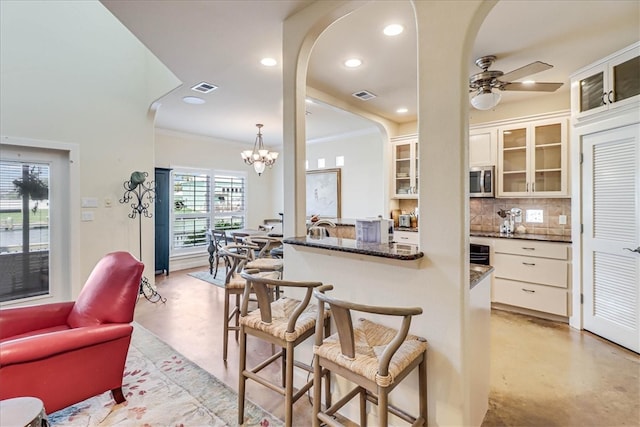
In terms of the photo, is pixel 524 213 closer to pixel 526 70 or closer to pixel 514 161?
pixel 514 161

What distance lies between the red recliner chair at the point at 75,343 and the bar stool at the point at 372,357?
54.1 inches

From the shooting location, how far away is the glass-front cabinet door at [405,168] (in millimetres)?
4824

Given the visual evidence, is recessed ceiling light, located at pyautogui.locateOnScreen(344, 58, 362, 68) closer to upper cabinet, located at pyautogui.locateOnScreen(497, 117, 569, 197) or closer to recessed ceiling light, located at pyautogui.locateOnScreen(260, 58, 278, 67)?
recessed ceiling light, located at pyautogui.locateOnScreen(260, 58, 278, 67)

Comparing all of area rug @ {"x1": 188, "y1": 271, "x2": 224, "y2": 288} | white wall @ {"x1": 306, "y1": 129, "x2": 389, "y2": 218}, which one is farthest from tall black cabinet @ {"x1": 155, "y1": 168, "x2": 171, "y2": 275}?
white wall @ {"x1": 306, "y1": 129, "x2": 389, "y2": 218}

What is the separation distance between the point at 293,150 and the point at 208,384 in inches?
72.5

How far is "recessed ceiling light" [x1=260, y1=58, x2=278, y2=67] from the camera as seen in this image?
9.35 ft

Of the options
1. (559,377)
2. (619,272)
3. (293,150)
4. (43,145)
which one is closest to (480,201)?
(619,272)

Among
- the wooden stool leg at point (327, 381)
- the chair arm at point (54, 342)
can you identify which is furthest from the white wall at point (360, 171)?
the chair arm at point (54, 342)

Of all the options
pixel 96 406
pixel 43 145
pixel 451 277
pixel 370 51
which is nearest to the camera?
pixel 451 277

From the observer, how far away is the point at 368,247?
182cm

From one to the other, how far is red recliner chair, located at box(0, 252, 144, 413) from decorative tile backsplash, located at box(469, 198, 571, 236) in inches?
160

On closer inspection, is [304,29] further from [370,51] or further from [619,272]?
[619,272]

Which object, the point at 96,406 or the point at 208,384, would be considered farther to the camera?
the point at 208,384

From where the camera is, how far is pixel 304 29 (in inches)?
84.2
